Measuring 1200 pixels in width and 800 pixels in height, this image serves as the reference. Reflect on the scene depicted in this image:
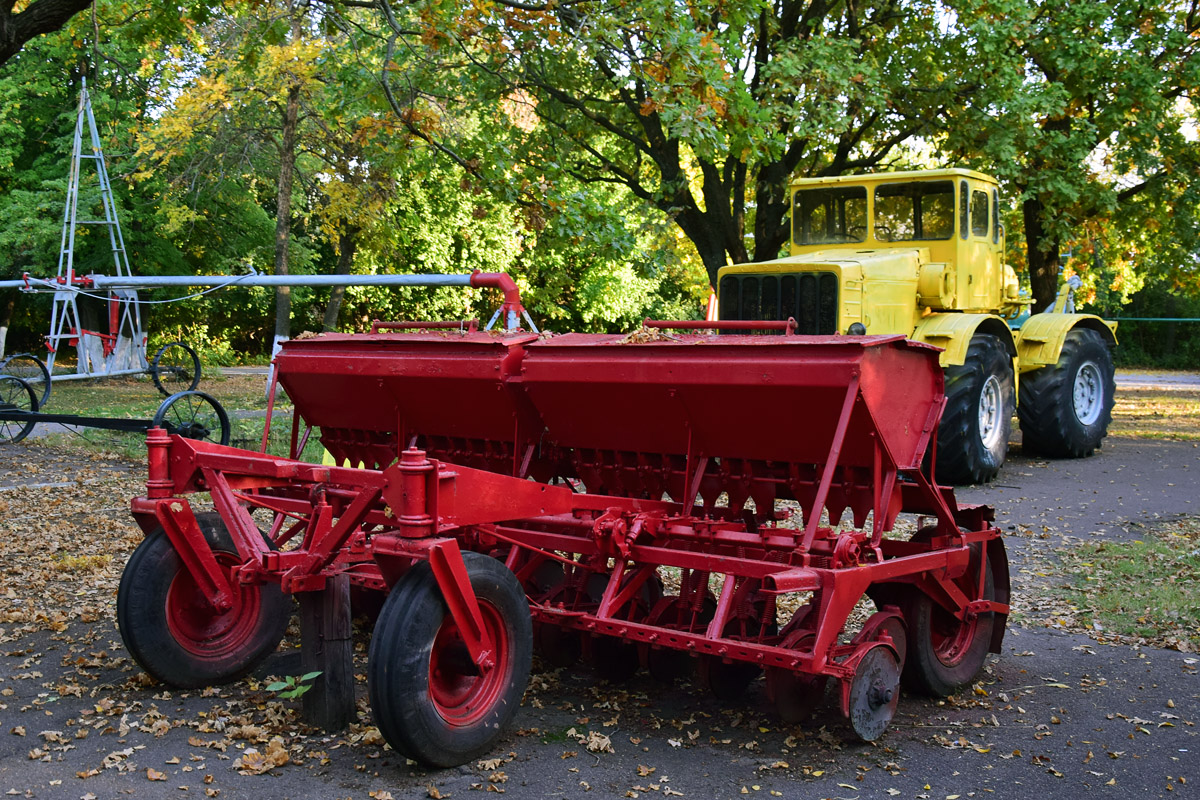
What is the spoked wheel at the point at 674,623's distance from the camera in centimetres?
547

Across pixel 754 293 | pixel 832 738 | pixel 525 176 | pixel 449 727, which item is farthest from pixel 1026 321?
pixel 449 727

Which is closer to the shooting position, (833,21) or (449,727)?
(449,727)

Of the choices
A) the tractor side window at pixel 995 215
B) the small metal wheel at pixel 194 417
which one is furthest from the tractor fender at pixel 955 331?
the small metal wheel at pixel 194 417

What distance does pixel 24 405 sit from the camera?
15367mm

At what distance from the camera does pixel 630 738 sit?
485 centimetres

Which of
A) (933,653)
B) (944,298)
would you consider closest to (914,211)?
(944,298)

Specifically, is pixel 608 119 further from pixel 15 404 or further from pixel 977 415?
pixel 15 404

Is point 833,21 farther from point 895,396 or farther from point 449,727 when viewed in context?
point 449,727

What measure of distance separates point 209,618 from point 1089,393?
1168cm

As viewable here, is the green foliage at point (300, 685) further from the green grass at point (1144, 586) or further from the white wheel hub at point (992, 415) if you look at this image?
the white wheel hub at point (992, 415)

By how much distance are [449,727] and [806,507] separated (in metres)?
2.13

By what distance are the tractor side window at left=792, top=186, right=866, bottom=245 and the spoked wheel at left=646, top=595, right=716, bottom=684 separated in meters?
7.76

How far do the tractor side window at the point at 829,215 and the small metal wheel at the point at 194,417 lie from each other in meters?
6.52

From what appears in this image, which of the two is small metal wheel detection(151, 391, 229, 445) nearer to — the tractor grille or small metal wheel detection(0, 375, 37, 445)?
small metal wheel detection(0, 375, 37, 445)
